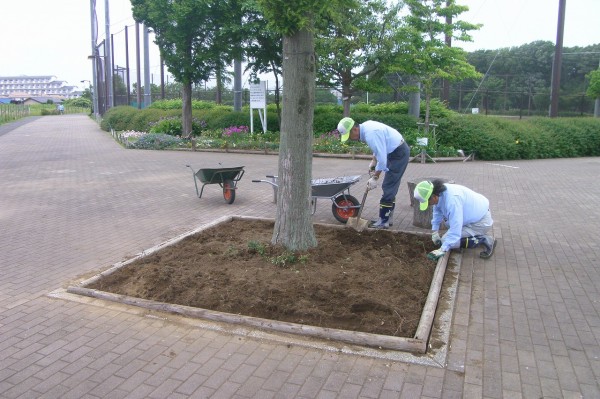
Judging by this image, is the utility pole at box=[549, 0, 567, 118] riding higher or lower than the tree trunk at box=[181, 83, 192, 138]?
higher

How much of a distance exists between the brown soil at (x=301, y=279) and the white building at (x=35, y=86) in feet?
544

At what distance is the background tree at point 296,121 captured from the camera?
16.9 ft

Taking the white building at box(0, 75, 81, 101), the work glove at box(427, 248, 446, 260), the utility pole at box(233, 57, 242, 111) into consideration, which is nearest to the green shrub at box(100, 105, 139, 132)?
the utility pole at box(233, 57, 242, 111)

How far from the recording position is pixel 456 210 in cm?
561

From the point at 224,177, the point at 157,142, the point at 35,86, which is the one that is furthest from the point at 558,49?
the point at 35,86

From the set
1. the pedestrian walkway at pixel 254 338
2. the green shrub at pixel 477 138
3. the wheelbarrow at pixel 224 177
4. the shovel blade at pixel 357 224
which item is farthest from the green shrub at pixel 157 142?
the shovel blade at pixel 357 224

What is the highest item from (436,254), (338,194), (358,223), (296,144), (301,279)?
(296,144)

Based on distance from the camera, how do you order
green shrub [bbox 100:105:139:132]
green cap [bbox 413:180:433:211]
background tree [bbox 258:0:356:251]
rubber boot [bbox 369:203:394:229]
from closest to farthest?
background tree [bbox 258:0:356:251]
green cap [bbox 413:180:433:211]
rubber boot [bbox 369:203:394:229]
green shrub [bbox 100:105:139:132]

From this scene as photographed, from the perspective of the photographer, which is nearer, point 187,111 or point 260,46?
point 260,46

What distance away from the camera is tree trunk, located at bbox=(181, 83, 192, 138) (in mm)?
20906

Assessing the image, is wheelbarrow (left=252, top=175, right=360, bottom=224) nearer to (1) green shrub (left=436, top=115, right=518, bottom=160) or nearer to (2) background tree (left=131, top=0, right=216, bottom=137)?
(1) green shrub (left=436, top=115, right=518, bottom=160)

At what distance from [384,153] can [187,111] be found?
52.1 feet

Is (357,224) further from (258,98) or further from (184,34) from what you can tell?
(184,34)

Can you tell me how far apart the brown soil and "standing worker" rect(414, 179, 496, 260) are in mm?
338
